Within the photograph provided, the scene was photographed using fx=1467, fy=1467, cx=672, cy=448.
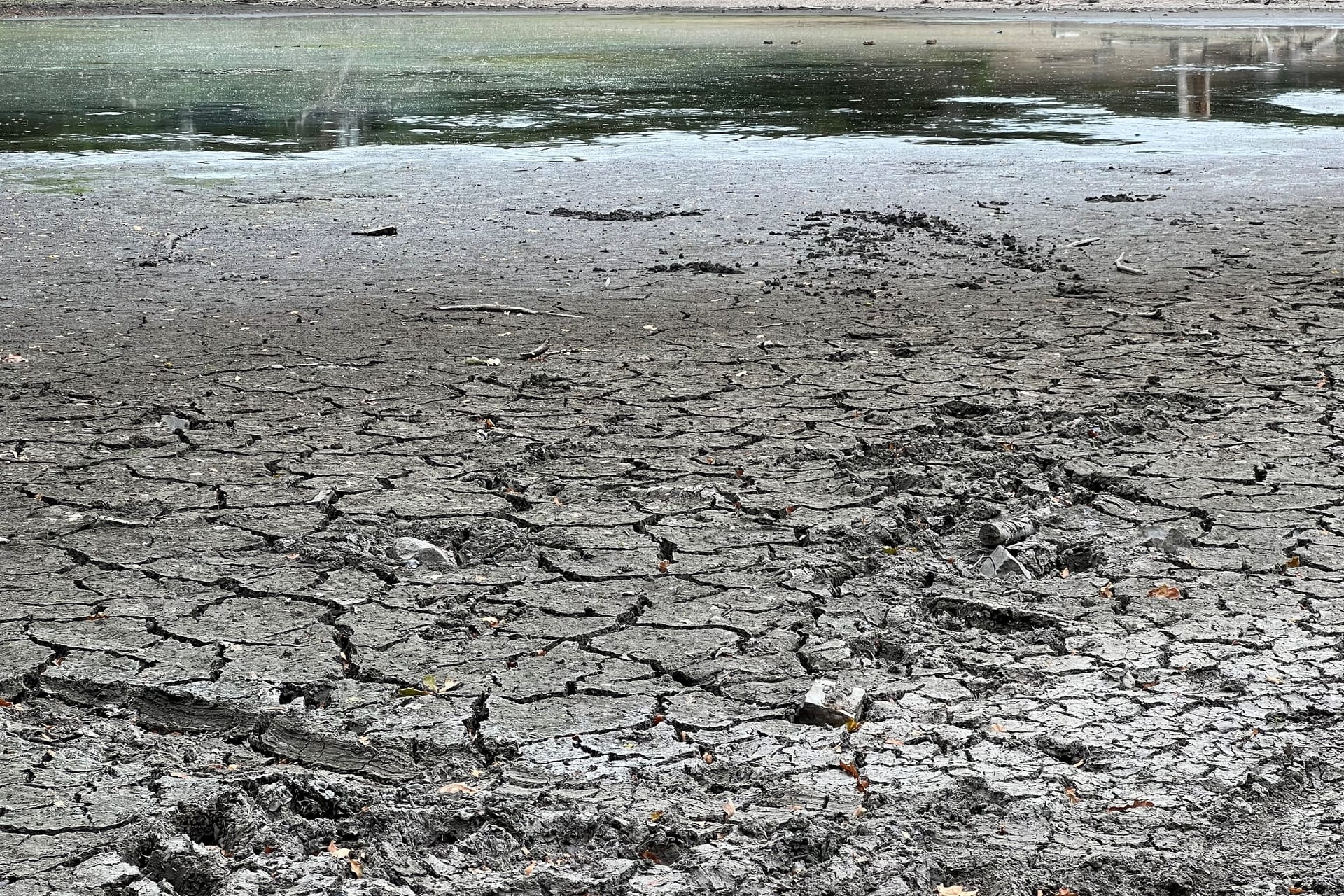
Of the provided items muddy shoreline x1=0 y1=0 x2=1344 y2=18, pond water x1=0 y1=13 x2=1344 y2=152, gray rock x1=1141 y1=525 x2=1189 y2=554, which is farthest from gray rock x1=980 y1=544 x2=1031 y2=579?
muddy shoreline x1=0 y1=0 x2=1344 y2=18

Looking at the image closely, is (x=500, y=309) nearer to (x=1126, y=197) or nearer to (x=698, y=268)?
(x=698, y=268)

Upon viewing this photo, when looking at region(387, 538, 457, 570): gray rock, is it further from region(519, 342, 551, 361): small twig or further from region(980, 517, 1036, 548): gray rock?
region(519, 342, 551, 361): small twig

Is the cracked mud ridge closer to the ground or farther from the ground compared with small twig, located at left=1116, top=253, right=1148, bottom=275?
closer to the ground

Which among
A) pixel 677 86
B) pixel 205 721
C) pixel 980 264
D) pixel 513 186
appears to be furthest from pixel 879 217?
pixel 677 86

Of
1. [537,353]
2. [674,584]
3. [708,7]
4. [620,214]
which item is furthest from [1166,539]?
[708,7]

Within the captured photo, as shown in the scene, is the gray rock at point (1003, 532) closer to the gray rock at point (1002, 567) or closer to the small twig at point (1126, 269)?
the gray rock at point (1002, 567)

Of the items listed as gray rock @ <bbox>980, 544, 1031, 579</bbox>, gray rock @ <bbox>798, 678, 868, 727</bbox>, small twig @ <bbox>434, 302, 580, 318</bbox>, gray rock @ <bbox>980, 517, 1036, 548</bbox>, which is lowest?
gray rock @ <bbox>798, 678, 868, 727</bbox>

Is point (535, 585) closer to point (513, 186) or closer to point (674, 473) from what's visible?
point (674, 473)

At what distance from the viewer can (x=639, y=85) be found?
82.3 ft

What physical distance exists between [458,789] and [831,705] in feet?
3.02

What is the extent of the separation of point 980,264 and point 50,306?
548 cm

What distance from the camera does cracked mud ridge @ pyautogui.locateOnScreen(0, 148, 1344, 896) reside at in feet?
10.0

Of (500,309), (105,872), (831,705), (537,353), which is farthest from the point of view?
(500,309)

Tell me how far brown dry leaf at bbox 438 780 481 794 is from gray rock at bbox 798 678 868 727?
0.81m
